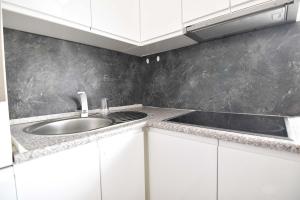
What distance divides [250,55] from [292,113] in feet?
1.59

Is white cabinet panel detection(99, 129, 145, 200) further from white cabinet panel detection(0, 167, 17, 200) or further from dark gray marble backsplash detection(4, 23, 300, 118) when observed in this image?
dark gray marble backsplash detection(4, 23, 300, 118)

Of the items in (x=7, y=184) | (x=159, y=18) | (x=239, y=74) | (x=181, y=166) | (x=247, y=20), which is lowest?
(x=181, y=166)

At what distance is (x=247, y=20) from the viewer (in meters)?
0.98

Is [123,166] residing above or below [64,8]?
below

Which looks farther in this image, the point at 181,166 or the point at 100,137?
the point at 181,166

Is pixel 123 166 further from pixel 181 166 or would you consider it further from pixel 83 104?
pixel 83 104

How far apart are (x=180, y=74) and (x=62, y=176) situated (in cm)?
124

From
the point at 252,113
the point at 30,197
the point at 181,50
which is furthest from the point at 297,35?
A: the point at 30,197

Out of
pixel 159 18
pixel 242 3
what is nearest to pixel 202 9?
pixel 242 3

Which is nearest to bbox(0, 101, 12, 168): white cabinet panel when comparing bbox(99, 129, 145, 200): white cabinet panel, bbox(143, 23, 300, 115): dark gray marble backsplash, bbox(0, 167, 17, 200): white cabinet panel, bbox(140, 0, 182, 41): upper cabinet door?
bbox(0, 167, 17, 200): white cabinet panel

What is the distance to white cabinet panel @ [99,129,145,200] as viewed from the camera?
2.83 ft

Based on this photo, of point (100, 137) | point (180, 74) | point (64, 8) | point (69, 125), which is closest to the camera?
point (100, 137)

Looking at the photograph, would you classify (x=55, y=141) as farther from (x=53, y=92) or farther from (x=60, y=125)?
(x=53, y=92)

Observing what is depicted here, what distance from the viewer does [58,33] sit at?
111 cm
